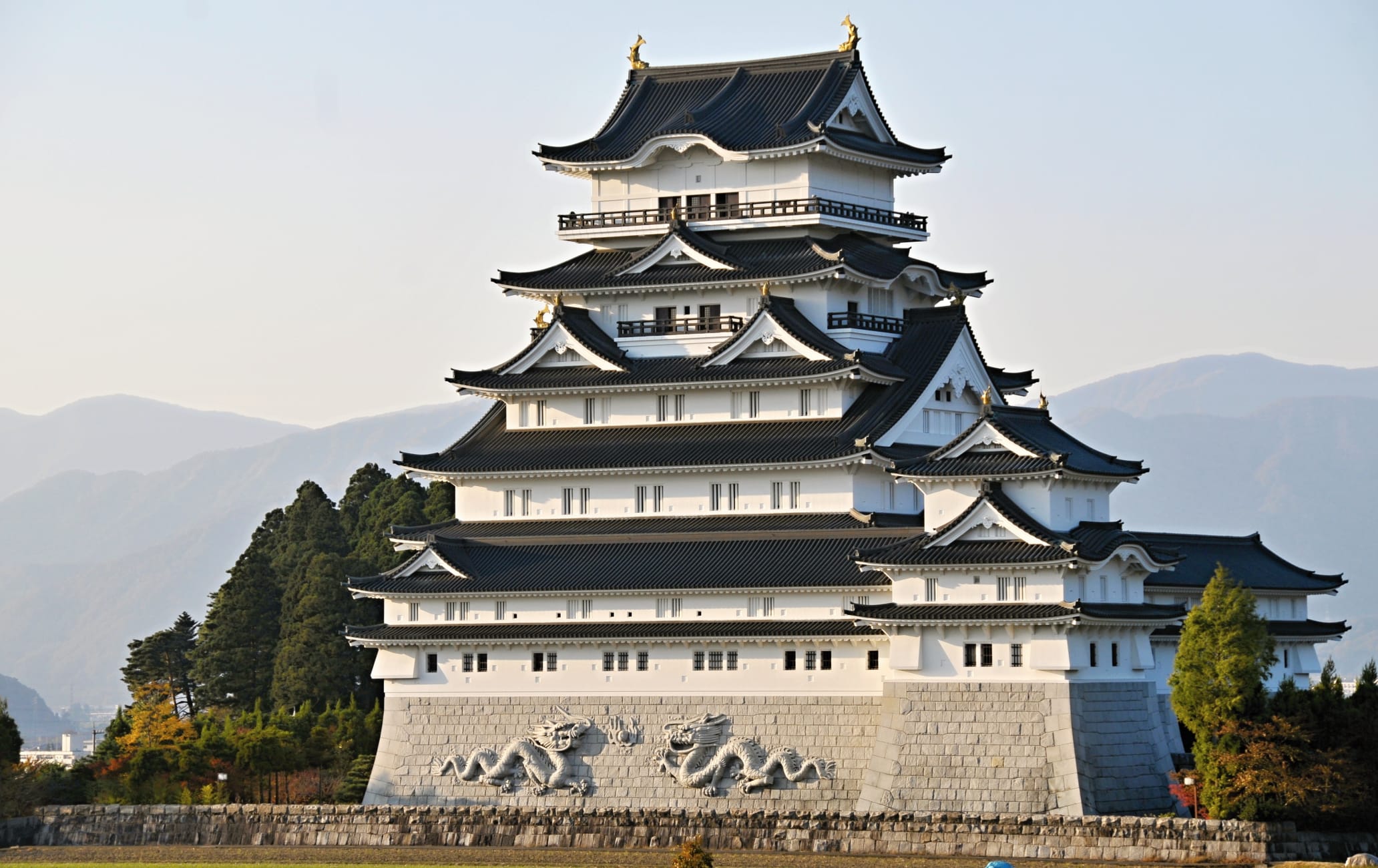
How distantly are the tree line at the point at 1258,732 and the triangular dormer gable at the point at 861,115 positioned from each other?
1901 centimetres

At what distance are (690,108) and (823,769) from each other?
20.6 m

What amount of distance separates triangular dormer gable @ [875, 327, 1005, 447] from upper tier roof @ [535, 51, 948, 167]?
6360 mm

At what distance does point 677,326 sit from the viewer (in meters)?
64.0

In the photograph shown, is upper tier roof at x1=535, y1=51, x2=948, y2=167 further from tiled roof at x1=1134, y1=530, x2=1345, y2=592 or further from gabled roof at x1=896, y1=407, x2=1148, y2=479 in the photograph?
tiled roof at x1=1134, y1=530, x2=1345, y2=592

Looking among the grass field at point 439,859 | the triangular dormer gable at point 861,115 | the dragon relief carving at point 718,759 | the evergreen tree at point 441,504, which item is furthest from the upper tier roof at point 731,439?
the evergreen tree at point 441,504

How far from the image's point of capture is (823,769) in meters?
56.5

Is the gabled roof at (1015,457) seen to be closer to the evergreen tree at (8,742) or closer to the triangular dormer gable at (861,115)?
the triangular dormer gable at (861,115)

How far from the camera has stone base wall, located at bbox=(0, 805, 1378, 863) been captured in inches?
1939

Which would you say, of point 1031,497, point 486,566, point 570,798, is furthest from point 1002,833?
point 486,566

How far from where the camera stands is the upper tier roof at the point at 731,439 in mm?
59812

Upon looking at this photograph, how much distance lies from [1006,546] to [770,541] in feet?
26.1

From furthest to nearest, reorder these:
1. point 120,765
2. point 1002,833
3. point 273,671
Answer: point 273,671 < point 120,765 < point 1002,833

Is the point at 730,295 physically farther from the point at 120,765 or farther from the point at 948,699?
the point at 120,765

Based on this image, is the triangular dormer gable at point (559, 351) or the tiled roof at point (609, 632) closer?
the tiled roof at point (609, 632)
